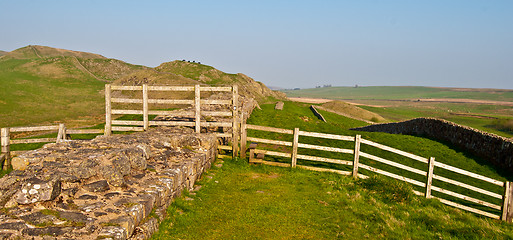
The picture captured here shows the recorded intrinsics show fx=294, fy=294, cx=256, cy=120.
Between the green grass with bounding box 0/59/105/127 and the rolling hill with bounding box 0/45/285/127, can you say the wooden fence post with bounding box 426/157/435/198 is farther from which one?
the green grass with bounding box 0/59/105/127

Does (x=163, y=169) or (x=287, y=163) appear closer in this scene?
(x=163, y=169)

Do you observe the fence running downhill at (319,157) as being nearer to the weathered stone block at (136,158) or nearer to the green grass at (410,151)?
the green grass at (410,151)

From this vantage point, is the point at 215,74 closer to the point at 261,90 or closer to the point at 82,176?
the point at 261,90

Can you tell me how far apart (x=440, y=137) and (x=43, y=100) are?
50.0 m

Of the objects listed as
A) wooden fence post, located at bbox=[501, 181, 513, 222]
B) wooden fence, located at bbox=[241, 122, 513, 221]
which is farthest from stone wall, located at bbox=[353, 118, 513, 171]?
wooden fence post, located at bbox=[501, 181, 513, 222]

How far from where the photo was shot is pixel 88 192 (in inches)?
217

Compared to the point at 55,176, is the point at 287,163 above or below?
below

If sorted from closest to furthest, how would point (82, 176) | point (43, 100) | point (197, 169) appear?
point (82, 176) < point (197, 169) < point (43, 100)

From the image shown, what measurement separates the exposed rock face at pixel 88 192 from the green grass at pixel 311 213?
65cm

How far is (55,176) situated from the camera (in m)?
5.15

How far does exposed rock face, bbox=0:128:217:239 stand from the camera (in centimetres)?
430

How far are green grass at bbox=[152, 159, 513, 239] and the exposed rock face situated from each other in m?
0.65

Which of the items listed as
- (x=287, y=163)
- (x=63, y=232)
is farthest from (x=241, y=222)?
(x=287, y=163)

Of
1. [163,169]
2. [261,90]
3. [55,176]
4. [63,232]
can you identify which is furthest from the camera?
[261,90]
